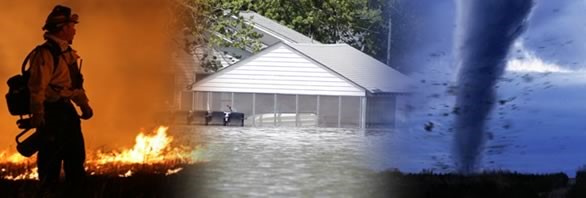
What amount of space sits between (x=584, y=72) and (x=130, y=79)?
2.26 metres

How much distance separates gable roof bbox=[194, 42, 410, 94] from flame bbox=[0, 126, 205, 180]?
0.36m

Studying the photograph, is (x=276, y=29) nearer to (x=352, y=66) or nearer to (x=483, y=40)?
(x=352, y=66)

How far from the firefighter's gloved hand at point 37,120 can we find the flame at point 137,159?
1.25 ft

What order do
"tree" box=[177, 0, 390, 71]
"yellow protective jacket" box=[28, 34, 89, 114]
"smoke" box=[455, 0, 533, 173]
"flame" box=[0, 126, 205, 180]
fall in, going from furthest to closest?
1. "flame" box=[0, 126, 205, 180]
2. "tree" box=[177, 0, 390, 71]
3. "smoke" box=[455, 0, 533, 173]
4. "yellow protective jacket" box=[28, 34, 89, 114]

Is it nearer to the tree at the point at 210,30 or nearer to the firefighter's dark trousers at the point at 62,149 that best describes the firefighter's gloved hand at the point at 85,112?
the firefighter's dark trousers at the point at 62,149

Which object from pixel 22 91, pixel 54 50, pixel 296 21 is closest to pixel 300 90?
pixel 296 21

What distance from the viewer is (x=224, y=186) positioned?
425 centimetres

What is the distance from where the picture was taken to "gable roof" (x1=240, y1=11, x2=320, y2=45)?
14.8 feet

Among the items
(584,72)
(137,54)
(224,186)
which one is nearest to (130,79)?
(137,54)

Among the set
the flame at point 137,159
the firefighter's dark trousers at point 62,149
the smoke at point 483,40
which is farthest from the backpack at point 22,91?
the smoke at point 483,40

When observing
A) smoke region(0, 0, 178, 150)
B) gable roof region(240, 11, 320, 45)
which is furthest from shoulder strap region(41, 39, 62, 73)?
gable roof region(240, 11, 320, 45)

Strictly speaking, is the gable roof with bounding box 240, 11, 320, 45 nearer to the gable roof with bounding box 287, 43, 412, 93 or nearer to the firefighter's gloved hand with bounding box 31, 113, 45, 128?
the gable roof with bounding box 287, 43, 412, 93

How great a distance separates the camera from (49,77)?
13.0 feet

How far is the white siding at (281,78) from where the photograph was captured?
4.17 metres
